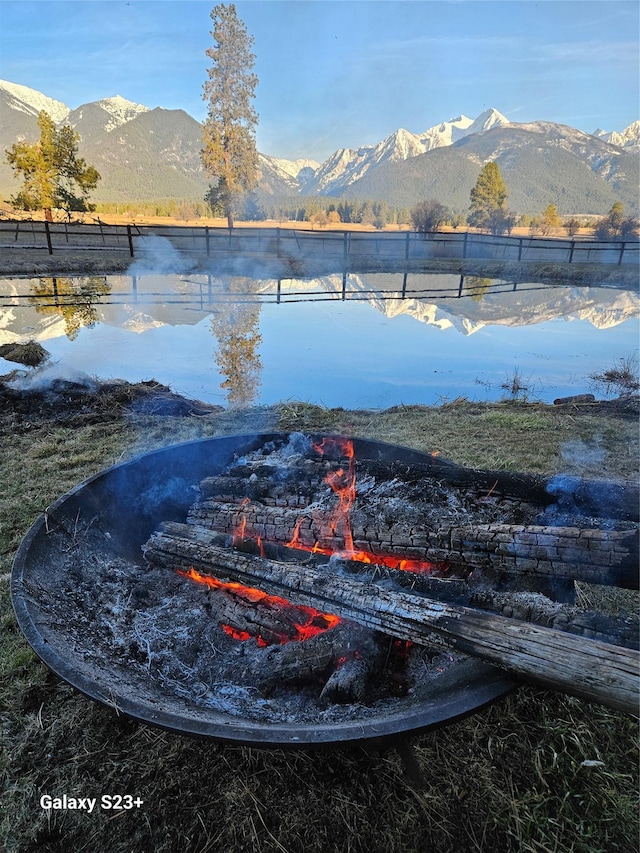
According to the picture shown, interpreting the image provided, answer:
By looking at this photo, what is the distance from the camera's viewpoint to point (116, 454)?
441 cm

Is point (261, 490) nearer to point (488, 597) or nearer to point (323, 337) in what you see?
point (488, 597)

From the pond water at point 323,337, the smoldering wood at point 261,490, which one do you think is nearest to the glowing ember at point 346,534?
the smoldering wood at point 261,490

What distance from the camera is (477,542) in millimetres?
1946

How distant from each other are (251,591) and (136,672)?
1.86 feet

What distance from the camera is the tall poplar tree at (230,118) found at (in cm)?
3127

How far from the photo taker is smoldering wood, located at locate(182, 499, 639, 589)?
165cm

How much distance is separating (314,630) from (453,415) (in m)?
4.13

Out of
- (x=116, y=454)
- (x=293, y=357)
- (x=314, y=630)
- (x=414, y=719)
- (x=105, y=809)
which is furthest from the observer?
(x=293, y=357)

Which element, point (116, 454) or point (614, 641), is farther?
point (116, 454)

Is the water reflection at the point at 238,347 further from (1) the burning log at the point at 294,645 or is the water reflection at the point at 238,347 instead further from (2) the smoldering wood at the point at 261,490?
(1) the burning log at the point at 294,645

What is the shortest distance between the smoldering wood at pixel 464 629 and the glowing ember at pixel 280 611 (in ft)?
0.36

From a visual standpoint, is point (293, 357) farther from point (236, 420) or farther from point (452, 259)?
point (452, 259)

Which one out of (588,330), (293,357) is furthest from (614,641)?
(588,330)

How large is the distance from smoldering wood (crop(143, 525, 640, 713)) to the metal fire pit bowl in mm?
115
